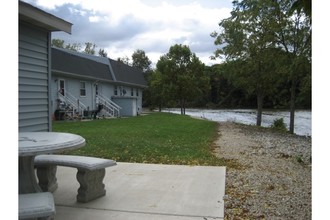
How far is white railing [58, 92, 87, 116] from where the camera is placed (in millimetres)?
20747

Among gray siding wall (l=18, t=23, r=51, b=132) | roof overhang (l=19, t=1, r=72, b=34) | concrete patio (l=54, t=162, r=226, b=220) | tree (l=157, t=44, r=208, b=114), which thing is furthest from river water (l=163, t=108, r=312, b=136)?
roof overhang (l=19, t=1, r=72, b=34)

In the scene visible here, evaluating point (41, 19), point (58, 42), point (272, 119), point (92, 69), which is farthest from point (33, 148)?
point (58, 42)

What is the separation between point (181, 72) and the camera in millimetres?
34875

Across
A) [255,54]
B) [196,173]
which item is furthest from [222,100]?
[196,173]

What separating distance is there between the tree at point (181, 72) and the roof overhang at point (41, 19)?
91.2 feet

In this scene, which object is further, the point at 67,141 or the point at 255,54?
the point at 255,54

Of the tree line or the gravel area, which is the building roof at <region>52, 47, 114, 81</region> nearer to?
the tree line

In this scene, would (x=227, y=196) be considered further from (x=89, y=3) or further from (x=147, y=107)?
(x=147, y=107)

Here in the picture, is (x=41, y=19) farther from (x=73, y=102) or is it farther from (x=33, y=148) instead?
(x=73, y=102)

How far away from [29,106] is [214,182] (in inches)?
137
